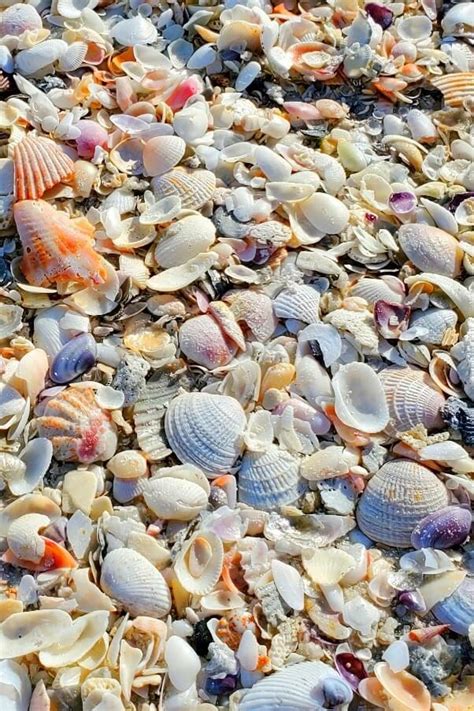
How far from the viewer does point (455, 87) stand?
3072 millimetres

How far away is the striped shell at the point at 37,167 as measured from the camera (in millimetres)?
2521

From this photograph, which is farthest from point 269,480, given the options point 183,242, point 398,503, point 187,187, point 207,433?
point 187,187

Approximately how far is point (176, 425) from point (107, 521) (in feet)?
1.05

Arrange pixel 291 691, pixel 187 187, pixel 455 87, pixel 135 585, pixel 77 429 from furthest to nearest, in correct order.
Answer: pixel 455 87
pixel 187 187
pixel 77 429
pixel 135 585
pixel 291 691

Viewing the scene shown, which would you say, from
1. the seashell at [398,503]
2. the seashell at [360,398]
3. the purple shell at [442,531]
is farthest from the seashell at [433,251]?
the purple shell at [442,531]

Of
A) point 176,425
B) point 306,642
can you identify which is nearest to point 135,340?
point 176,425

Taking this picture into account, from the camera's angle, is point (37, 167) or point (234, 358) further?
point (37, 167)

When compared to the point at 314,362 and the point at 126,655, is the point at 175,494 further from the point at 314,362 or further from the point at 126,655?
the point at 314,362

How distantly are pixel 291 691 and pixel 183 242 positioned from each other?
1.38 metres

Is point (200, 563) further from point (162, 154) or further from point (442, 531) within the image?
point (162, 154)

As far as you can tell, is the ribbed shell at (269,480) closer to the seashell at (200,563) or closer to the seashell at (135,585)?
the seashell at (200,563)

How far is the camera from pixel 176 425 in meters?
2.12

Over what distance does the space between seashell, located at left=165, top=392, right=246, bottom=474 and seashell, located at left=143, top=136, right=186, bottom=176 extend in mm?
955

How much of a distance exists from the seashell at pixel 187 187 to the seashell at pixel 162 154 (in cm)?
4
